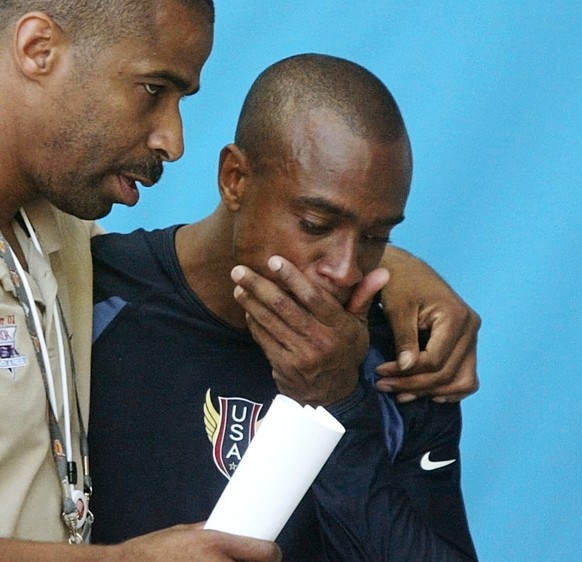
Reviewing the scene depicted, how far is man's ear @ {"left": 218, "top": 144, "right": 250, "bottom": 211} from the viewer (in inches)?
73.7

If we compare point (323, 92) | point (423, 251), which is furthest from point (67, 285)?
point (423, 251)

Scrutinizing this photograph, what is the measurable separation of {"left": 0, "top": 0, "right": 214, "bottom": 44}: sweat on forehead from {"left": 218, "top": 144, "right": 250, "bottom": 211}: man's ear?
220 millimetres

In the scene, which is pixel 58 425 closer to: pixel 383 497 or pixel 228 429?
pixel 228 429

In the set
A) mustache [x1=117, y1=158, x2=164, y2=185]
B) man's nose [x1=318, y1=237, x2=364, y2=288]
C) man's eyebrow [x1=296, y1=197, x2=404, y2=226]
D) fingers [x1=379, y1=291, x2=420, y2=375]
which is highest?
mustache [x1=117, y1=158, x2=164, y2=185]

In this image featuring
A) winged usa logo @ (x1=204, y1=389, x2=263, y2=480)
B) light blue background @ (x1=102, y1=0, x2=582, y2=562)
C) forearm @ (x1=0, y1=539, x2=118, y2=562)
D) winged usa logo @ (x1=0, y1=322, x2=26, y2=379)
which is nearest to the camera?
forearm @ (x1=0, y1=539, x2=118, y2=562)

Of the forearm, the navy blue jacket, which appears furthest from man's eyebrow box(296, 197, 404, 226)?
the forearm

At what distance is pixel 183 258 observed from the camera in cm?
193

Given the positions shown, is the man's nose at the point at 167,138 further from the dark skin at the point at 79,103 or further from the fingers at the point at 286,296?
the fingers at the point at 286,296

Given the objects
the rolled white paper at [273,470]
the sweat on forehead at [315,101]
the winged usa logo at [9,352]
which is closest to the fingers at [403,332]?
the sweat on forehead at [315,101]

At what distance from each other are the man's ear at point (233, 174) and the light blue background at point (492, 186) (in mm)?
927

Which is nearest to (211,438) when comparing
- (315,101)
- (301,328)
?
(301,328)

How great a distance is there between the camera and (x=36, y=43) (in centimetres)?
174

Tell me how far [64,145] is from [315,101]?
12.6 inches

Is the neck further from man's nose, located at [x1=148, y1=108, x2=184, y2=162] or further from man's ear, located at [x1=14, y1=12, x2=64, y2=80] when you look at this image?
man's ear, located at [x1=14, y1=12, x2=64, y2=80]
